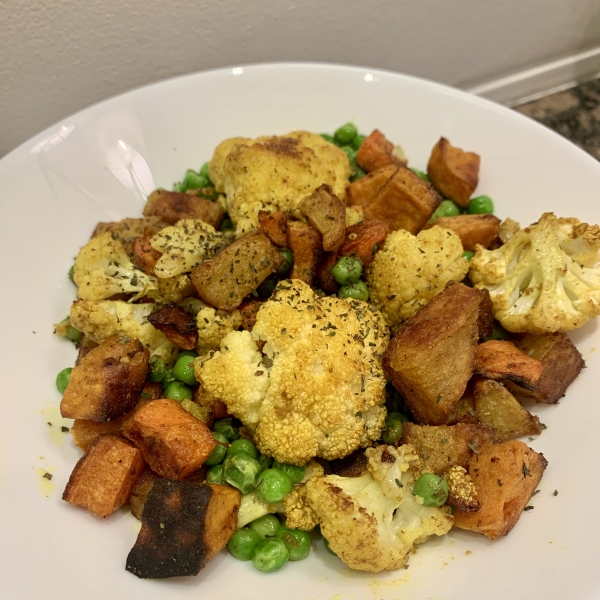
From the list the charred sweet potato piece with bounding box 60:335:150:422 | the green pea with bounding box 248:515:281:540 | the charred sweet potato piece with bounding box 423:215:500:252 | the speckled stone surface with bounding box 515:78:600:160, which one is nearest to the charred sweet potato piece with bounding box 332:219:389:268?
the charred sweet potato piece with bounding box 423:215:500:252

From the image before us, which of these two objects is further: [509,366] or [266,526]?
[509,366]

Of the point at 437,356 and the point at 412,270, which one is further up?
the point at 412,270

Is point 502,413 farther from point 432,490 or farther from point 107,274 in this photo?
point 107,274

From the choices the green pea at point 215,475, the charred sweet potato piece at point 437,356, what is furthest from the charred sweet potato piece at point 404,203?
the green pea at point 215,475

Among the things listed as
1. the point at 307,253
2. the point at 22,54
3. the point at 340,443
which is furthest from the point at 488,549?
the point at 22,54

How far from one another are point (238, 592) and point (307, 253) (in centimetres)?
140

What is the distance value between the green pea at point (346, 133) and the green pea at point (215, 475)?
2.09 meters

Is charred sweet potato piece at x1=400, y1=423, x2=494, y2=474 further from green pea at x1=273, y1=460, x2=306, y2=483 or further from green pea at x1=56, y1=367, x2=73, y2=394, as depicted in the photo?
green pea at x1=56, y1=367, x2=73, y2=394

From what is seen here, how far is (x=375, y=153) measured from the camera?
10.1 ft

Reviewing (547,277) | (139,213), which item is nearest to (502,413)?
(547,277)

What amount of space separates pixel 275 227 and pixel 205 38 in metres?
1.95

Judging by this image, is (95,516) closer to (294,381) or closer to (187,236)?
(294,381)

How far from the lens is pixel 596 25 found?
4871mm

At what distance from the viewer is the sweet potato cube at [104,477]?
204cm
